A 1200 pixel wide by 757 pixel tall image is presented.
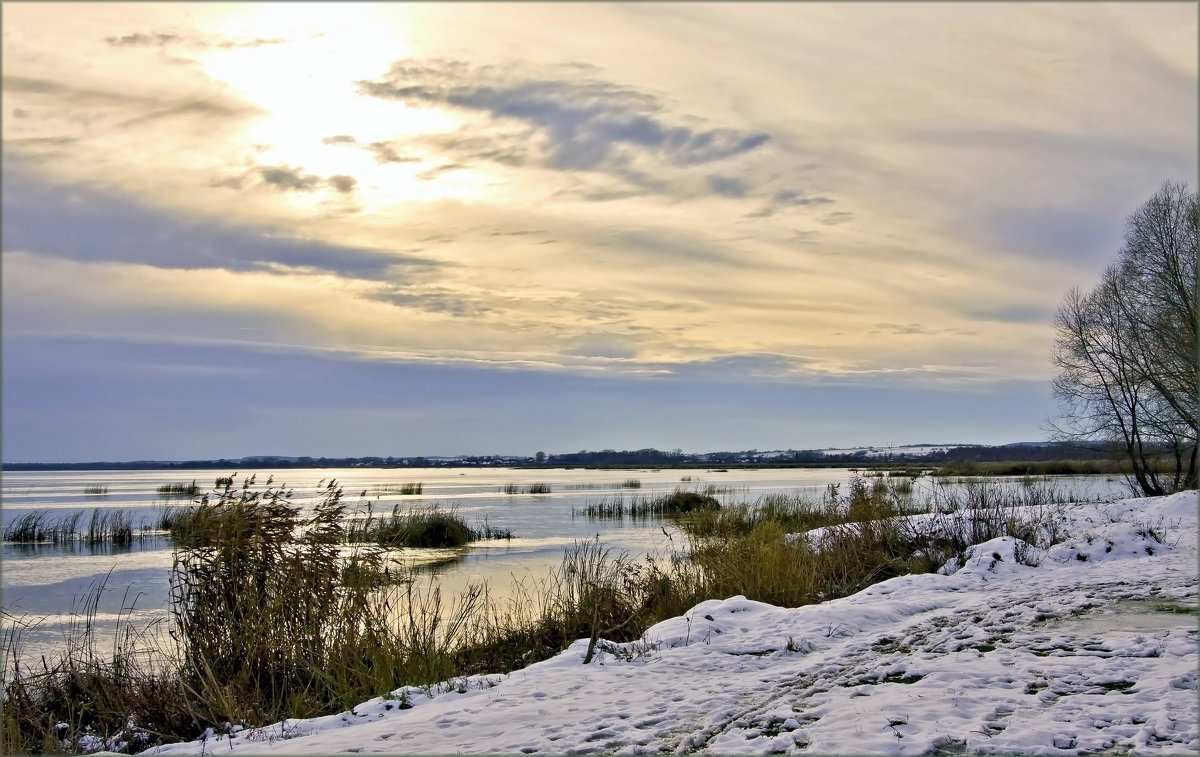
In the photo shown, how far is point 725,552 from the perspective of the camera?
43.9 ft

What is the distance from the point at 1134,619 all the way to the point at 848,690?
3870mm

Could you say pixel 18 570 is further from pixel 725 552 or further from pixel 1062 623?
pixel 1062 623

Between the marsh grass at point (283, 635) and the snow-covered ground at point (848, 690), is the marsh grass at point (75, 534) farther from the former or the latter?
the snow-covered ground at point (848, 690)

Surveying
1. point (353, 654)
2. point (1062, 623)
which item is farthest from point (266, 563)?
point (1062, 623)

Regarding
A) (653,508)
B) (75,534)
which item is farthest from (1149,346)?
(75,534)

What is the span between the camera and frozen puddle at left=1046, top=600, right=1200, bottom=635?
763 cm

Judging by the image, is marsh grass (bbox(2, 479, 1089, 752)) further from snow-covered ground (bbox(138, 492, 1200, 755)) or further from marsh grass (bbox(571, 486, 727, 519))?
marsh grass (bbox(571, 486, 727, 519))

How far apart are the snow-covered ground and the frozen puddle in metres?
0.03

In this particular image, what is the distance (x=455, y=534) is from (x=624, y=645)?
18.9m

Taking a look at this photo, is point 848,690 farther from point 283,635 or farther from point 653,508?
point 653,508

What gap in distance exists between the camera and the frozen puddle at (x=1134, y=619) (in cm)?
763

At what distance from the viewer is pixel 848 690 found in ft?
20.4

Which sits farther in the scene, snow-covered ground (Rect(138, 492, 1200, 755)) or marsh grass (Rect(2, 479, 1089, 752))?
marsh grass (Rect(2, 479, 1089, 752))

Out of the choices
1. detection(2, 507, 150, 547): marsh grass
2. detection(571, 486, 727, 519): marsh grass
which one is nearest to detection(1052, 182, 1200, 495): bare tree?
detection(571, 486, 727, 519): marsh grass
